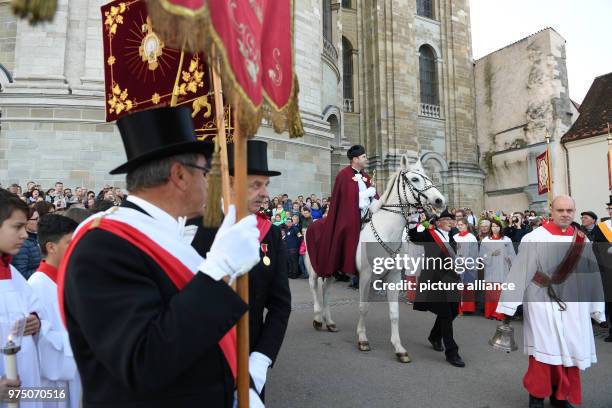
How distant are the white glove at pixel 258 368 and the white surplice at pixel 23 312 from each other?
1456 mm

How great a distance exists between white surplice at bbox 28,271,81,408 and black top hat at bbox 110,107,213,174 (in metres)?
1.63

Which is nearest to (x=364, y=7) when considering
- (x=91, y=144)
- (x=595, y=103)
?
(x=595, y=103)

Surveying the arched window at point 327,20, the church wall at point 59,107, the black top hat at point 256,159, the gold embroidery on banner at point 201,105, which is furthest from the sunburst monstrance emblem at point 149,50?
the arched window at point 327,20

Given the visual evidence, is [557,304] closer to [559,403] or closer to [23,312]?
[559,403]

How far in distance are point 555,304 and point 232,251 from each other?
13.2 ft

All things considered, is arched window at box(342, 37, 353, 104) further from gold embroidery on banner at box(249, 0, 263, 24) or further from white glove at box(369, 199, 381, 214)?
gold embroidery on banner at box(249, 0, 263, 24)

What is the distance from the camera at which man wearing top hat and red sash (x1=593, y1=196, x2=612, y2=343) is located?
24.1 ft

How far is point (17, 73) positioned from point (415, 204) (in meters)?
13.2

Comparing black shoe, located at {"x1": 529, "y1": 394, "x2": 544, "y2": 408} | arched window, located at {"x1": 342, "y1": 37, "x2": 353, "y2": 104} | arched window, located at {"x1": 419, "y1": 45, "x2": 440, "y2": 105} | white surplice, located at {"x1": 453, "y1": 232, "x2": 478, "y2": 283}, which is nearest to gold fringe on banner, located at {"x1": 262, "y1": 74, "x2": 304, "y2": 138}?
black shoe, located at {"x1": 529, "y1": 394, "x2": 544, "y2": 408}

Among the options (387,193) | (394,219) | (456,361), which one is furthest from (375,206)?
(456,361)

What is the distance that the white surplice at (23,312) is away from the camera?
267 centimetres

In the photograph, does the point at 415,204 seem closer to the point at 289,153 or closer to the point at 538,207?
the point at 289,153

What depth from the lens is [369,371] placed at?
5434mm

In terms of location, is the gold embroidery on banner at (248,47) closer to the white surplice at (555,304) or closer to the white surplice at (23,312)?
the white surplice at (23,312)
